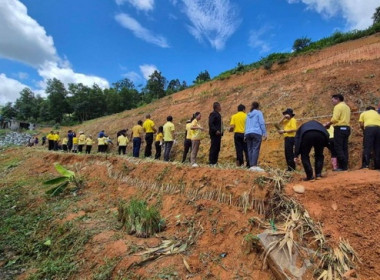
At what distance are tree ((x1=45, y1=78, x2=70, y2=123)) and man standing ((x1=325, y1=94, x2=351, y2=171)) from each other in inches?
2440

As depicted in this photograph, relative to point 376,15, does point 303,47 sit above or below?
below

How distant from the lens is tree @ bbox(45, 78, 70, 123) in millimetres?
59719

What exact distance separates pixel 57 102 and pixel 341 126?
62.6 metres

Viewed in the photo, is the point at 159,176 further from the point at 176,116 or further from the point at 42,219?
the point at 176,116

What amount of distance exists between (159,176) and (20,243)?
3214 mm

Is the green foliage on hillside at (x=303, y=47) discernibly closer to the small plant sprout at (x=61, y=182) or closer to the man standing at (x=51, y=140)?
the man standing at (x=51, y=140)

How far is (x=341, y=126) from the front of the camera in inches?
229

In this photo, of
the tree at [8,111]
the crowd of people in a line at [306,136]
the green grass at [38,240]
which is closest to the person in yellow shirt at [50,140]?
the green grass at [38,240]

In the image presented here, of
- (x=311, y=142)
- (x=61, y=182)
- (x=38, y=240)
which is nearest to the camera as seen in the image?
(x=311, y=142)

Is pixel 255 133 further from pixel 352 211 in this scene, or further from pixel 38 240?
pixel 38 240

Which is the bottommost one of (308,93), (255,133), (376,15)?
(255,133)

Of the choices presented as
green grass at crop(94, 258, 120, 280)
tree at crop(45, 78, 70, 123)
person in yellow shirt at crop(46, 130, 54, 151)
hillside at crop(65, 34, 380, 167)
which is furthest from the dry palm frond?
tree at crop(45, 78, 70, 123)

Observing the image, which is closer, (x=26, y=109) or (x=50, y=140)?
(x=50, y=140)

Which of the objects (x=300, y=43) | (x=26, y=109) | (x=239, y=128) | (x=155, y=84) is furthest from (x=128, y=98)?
(x=239, y=128)
